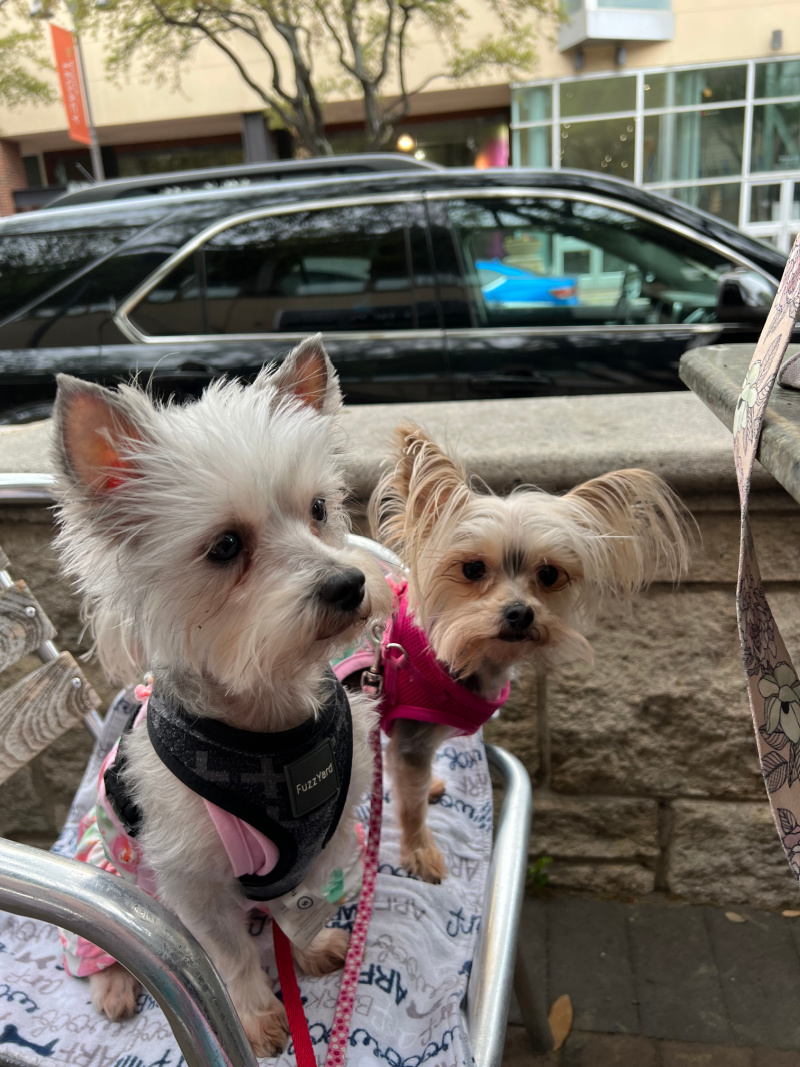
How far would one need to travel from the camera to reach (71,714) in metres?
1.64

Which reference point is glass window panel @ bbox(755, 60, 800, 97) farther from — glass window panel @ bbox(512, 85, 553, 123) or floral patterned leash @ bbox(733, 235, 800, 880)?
floral patterned leash @ bbox(733, 235, 800, 880)

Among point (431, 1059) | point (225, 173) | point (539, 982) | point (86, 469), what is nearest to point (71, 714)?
point (86, 469)

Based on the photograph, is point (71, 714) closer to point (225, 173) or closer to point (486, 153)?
point (225, 173)

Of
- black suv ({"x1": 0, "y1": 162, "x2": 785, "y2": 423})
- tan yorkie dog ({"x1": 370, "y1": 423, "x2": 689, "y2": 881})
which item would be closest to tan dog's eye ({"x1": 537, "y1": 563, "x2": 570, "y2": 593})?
tan yorkie dog ({"x1": 370, "y1": 423, "x2": 689, "y2": 881})

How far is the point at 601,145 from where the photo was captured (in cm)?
1423

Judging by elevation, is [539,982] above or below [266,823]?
below

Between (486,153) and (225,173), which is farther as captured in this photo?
(486,153)

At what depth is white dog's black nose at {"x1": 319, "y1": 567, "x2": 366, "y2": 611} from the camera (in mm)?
1119

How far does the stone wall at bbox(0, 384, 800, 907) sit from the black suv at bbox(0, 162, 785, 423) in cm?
115

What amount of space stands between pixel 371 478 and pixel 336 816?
0.91 metres

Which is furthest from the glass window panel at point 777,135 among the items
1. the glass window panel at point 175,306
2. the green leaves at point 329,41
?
the glass window panel at point 175,306

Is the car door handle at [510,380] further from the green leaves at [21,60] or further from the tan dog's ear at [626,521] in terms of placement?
the green leaves at [21,60]

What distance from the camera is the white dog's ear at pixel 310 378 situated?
1.31 m

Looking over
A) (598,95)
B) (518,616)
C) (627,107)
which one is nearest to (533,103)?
(598,95)
